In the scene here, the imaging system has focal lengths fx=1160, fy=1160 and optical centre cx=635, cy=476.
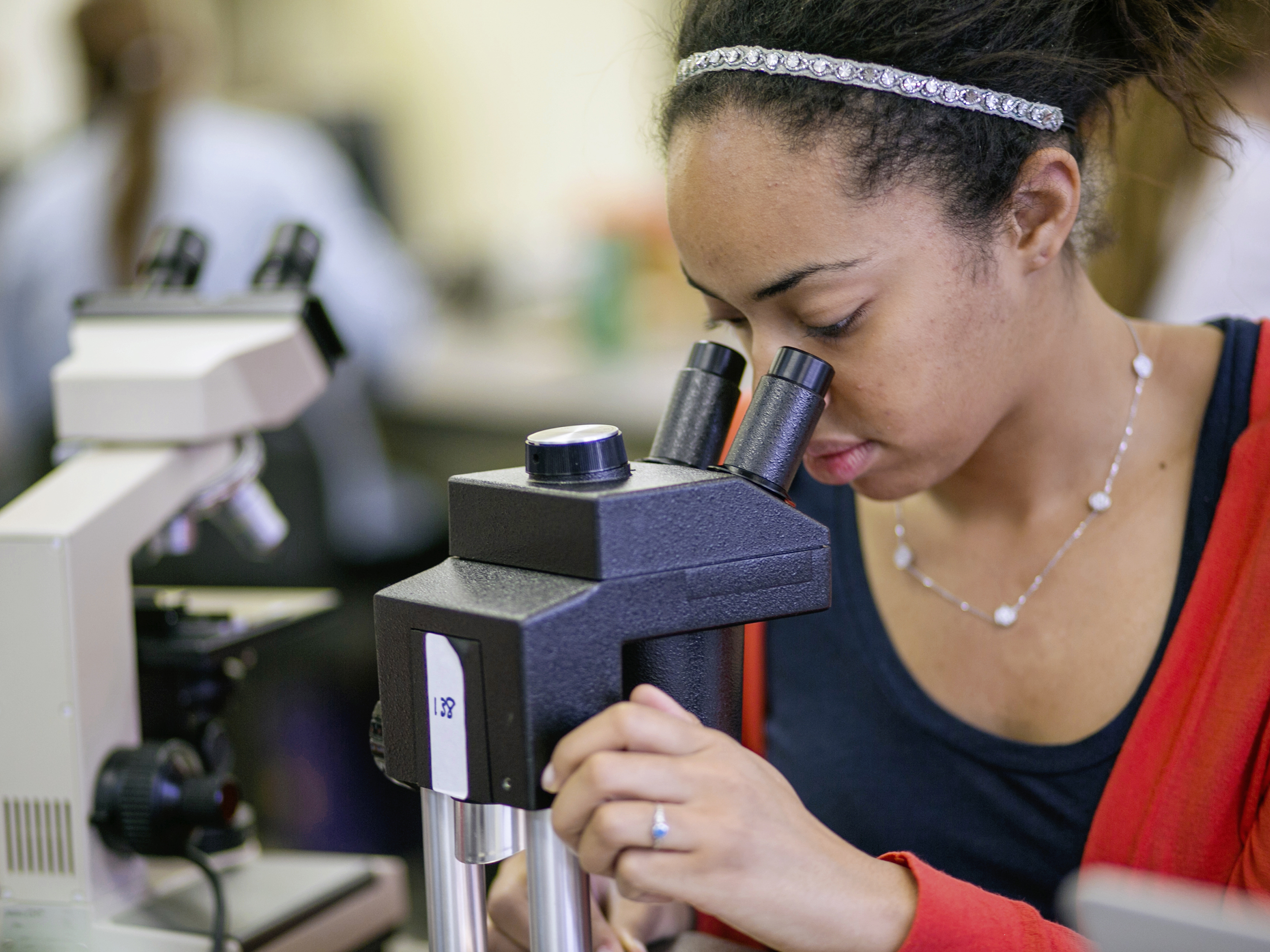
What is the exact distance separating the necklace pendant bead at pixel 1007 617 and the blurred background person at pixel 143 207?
5.24ft

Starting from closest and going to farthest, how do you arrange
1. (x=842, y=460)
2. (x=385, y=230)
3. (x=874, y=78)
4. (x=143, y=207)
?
(x=874, y=78) → (x=842, y=460) → (x=143, y=207) → (x=385, y=230)

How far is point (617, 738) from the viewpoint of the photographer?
58 cm

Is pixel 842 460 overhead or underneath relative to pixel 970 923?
overhead

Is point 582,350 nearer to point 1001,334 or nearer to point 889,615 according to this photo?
point 889,615

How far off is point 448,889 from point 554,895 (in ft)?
0.20

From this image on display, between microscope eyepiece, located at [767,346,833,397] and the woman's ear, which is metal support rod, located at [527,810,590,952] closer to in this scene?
microscope eyepiece, located at [767,346,833,397]

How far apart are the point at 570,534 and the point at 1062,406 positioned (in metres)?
0.58

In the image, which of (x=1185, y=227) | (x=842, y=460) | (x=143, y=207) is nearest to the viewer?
(x=842, y=460)

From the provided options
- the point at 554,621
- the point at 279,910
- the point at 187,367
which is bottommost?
the point at 279,910

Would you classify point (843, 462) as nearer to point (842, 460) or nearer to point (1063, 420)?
point (842, 460)

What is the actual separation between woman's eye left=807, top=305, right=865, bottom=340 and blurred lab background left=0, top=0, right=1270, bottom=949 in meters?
0.29

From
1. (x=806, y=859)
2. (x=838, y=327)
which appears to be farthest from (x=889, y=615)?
(x=806, y=859)

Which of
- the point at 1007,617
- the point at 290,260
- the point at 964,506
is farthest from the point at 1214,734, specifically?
the point at 290,260

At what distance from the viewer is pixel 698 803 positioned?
600mm
